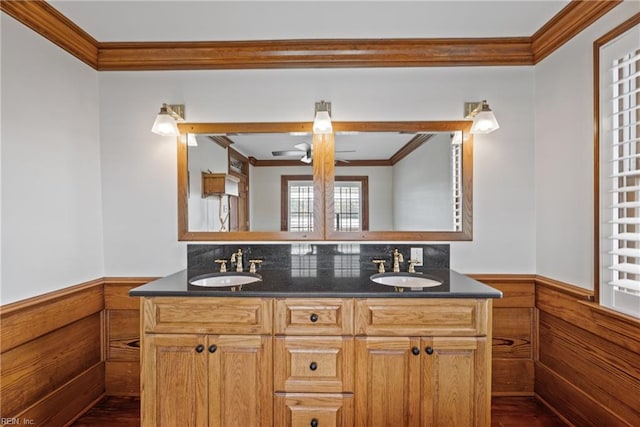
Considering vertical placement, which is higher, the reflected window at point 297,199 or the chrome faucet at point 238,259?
the reflected window at point 297,199

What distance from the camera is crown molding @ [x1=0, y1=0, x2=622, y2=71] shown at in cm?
215

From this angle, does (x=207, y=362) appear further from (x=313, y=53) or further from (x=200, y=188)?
(x=313, y=53)

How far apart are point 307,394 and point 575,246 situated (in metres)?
1.72

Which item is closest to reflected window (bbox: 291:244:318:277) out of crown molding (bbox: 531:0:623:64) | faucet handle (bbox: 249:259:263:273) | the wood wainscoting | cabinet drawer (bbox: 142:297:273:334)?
faucet handle (bbox: 249:259:263:273)

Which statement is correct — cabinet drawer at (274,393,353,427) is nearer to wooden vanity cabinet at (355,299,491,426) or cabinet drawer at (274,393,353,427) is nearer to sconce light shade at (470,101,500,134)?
wooden vanity cabinet at (355,299,491,426)

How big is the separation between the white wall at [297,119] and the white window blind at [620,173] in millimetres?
589

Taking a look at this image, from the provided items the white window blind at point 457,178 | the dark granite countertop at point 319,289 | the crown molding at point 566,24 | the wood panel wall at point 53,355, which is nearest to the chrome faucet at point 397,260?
the dark granite countertop at point 319,289

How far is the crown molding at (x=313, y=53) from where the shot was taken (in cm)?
215

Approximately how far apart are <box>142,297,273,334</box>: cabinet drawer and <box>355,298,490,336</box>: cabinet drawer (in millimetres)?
504

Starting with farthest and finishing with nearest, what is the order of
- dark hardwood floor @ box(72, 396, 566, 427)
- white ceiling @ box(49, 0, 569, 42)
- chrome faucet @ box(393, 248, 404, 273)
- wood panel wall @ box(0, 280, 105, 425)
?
chrome faucet @ box(393, 248, 404, 273) → dark hardwood floor @ box(72, 396, 566, 427) → white ceiling @ box(49, 0, 569, 42) → wood panel wall @ box(0, 280, 105, 425)

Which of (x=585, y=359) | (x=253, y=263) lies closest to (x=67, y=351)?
(x=253, y=263)

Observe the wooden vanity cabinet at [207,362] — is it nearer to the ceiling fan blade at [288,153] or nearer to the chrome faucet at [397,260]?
the chrome faucet at [397,260]

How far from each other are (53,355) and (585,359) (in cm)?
297

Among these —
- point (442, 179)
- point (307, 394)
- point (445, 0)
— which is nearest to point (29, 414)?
point (307, 394)
